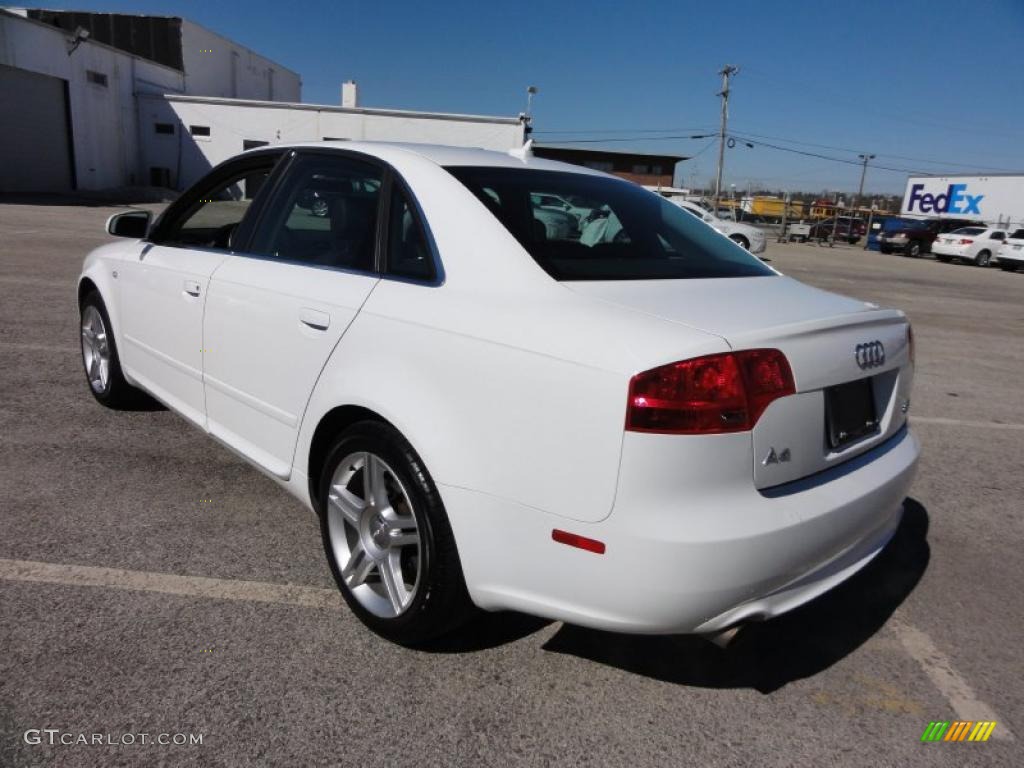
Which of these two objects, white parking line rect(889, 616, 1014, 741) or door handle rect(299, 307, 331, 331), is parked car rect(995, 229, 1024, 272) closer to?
white parking line rect(889, 616, 1014, 741)

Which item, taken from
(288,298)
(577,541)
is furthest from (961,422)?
(288,298)

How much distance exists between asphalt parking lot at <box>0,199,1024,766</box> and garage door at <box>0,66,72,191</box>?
2907 centimetres

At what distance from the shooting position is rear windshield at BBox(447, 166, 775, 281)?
8.18 feet

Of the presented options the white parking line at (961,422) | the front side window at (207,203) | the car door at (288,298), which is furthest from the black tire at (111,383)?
the white parking line at (961,422)

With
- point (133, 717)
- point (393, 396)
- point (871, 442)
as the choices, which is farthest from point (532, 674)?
point (871, 442)

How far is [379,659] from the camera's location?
8.07ft

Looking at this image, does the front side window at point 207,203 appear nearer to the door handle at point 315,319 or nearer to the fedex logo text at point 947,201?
the door handle at point 315,319

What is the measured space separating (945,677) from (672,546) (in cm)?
140

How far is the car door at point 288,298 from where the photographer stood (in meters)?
2.69

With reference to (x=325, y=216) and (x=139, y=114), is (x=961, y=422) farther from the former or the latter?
(x=139, y=114)

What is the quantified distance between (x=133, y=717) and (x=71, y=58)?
3374 centimetres

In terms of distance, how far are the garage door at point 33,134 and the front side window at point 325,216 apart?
29882 mm

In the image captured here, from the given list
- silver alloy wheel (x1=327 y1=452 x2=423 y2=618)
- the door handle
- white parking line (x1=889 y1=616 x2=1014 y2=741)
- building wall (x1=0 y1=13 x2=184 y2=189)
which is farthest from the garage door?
white parking line (x1=889 y1=616 x2=1014 y2=741)

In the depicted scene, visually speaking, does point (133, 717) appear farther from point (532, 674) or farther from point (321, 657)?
point (532, 674)
